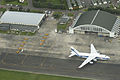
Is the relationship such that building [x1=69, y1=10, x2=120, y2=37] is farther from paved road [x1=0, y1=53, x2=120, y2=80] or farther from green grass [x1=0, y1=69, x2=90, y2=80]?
green grass [x1=0, y1=69, x2=90, y2=80]

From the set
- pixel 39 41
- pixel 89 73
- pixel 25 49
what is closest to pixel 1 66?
pixel 25 49

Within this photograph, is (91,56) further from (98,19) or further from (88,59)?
(98,19)

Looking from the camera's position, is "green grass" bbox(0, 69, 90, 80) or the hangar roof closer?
"green grass" bbox(0, 69, 90, 80)

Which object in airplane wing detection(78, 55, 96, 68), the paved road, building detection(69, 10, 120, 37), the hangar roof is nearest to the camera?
the paved road

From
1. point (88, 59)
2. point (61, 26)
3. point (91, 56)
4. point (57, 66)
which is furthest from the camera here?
point (61, 26)

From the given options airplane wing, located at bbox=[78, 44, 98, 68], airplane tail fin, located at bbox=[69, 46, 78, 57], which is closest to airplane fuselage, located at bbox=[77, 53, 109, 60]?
airplane wing, located at bbox=[78, 44, 98, 68]

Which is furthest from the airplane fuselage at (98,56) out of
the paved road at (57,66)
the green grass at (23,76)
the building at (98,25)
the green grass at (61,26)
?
the green grass at (61,26)

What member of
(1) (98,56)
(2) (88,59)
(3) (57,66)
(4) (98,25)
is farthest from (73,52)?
(4) (98,25)
